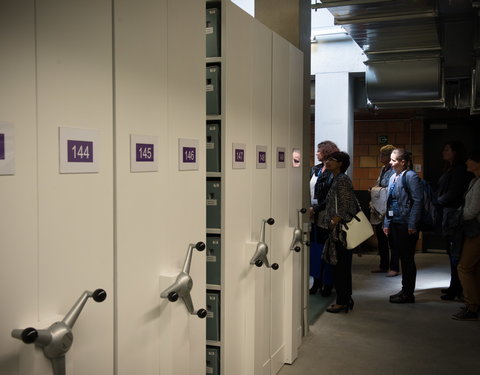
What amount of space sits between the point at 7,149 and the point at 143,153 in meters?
0.57

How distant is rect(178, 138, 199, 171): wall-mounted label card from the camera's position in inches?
76.5

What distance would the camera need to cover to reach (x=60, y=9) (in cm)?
134

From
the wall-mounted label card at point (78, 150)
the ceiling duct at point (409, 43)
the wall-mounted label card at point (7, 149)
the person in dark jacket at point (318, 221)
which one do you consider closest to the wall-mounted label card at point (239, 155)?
the wall-mounted label card at point (78, 150)

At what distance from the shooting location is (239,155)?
2572mm

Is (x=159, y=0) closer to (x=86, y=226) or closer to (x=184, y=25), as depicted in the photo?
(x=184, y=25)

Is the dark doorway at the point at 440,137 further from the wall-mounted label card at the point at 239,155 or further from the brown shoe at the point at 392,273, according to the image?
the wall-mounted label card at the point at 239,155

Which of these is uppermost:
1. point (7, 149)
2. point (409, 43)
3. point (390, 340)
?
point (409, 43)

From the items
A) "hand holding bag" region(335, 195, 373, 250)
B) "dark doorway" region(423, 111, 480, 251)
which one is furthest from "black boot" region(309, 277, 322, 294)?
"dark doorway" region(423, 111, 480, 251)

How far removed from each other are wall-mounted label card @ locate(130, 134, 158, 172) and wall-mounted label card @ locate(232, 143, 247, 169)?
0.77 metres

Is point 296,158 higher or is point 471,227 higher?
point 296,158

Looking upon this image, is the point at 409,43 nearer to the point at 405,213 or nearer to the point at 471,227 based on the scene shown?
the point at 405,213

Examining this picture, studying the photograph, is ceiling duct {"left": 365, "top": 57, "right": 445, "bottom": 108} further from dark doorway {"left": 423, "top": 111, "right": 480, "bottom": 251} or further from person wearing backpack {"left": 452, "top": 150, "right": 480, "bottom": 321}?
dark doorway {"left": 423, "top": 111, "right": 480, "bottom": 251}

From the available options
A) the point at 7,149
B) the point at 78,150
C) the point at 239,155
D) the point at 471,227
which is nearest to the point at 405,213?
the point at 471,227

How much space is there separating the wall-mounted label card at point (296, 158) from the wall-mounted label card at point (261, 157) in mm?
563
